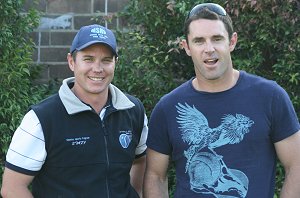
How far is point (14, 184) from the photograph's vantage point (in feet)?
11.0

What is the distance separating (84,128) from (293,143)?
117 cm

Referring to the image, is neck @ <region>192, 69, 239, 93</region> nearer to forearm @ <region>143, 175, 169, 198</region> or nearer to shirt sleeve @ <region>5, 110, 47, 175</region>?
forearm @ <region>143, 175, 169, 198</region>

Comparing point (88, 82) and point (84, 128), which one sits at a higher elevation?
point (88, 82)

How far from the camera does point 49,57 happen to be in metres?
6.13

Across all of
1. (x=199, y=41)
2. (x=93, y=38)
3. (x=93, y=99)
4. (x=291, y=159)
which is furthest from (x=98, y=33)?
(x=291, y=159)

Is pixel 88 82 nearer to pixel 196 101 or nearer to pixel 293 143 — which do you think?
pixel 196 101

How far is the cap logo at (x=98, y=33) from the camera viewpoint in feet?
11.5

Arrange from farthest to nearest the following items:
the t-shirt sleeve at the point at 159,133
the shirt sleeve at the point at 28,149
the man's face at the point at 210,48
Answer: the t-shirt sleeve at the point at 159,133 < the man's face at the point at 210,48 < the shirt sleeve at the point at 28,149

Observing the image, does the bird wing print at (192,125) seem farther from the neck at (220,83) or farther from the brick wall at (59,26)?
the brick wall at (59,26)

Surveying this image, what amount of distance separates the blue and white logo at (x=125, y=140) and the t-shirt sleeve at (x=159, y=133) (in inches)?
5.4

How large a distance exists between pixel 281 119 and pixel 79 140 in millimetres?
1131

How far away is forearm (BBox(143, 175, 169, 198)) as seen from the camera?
3721 millimetres

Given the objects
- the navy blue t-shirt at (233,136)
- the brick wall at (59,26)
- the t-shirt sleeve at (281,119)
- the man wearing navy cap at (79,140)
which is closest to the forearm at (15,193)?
the man wearing navy cap at (79,140)

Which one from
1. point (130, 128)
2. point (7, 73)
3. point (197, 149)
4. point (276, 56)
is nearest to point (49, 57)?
point (7, 73)
